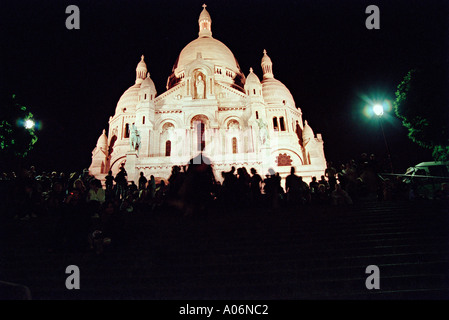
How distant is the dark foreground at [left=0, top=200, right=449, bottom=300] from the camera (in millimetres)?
4508

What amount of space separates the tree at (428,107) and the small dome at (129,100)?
30.1 m

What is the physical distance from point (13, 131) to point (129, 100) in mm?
19232

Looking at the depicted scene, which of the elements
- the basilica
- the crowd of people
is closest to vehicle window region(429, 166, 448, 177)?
the crowd of people

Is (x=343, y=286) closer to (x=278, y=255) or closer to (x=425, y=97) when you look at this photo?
(x=278, y=255)

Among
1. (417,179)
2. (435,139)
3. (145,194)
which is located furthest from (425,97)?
(145,194)

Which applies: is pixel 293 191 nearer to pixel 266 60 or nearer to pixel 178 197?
pixel 178 197

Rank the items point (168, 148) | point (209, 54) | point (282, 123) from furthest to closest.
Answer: point (209, 54) → point (282, 123) → point (168, 148)

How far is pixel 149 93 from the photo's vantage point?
2791 cm

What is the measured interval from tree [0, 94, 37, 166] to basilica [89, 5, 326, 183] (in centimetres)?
610

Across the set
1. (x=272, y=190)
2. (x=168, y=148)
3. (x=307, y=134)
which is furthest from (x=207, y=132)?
(x=272, y=190)

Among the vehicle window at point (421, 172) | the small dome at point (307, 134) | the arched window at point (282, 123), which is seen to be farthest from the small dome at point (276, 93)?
the vehicle window at point (421, 172)

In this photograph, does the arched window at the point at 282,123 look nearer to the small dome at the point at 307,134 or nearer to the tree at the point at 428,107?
the small dome at the point at 307,134

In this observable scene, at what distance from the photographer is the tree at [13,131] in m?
17.7

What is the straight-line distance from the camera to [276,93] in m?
36.2
